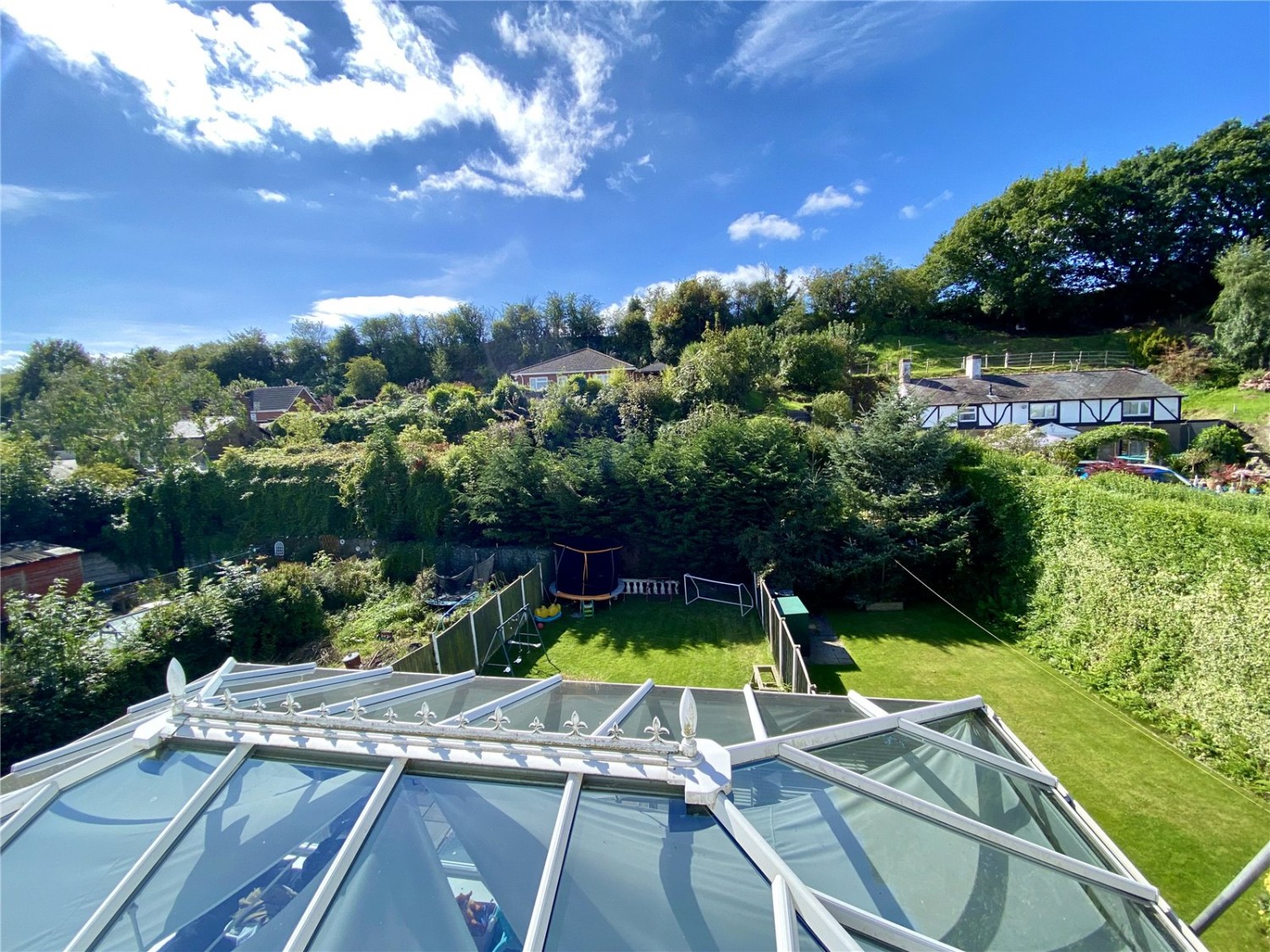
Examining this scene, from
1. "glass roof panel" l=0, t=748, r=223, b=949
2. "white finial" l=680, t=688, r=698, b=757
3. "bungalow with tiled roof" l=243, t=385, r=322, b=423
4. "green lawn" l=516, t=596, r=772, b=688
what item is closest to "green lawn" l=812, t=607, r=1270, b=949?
"green lawn" l=516, t=596, r=772, b=688

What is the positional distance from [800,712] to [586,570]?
31.7 feet

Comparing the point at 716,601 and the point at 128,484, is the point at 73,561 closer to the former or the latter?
the point at 128,484

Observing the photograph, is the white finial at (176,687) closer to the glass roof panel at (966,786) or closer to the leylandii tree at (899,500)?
the glass roof panel at (966,786)

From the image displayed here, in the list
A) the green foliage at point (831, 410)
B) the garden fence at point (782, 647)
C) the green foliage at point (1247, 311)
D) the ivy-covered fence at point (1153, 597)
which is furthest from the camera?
the green foliage at point (1247, 311)

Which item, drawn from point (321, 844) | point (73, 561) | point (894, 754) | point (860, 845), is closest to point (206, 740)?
point (321, 844)

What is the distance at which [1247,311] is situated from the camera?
24.8 m

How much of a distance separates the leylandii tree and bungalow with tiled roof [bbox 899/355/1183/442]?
1137 centimetres

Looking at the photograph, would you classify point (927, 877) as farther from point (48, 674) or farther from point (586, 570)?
point (586, 570)

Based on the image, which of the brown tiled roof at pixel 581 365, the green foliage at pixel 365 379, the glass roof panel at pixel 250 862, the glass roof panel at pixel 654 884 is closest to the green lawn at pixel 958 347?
the brown tiled roof at pixel 581 365

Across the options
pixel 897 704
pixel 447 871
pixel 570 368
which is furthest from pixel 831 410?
pixel 447 871

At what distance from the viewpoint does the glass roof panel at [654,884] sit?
2025 mm

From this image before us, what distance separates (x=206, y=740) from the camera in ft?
9.56

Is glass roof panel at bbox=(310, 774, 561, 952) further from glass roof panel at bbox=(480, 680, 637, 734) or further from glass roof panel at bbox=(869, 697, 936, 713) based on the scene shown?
glass roof panel at bbox=(869, 697, 936, 713)

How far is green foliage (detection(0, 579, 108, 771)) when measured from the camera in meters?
6.29
